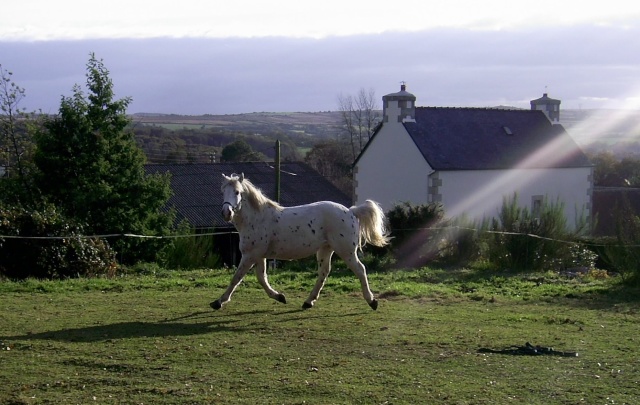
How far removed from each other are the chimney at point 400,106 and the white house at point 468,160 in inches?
1.7

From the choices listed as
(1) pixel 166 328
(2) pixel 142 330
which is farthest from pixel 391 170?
(2) pixel 142 330

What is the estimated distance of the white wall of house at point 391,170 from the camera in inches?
1485

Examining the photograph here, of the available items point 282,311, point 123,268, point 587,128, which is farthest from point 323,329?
point 587,128

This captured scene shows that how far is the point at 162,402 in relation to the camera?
657 centimetres

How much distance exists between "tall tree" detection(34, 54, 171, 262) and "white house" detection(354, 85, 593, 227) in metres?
14.0

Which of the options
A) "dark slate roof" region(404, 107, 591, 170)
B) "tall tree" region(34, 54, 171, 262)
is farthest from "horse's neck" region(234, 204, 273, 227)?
"dark slate roof" region(404, 107, 591, 170)

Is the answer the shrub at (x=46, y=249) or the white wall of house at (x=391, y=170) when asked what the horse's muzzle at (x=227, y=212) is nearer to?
the shrub at (x=46, y=249)

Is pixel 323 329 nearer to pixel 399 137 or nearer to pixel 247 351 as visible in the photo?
pixel 247 351

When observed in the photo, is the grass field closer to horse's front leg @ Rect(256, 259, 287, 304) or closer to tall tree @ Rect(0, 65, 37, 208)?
horse's front leg @ Rect(256, 259, 287, 304)

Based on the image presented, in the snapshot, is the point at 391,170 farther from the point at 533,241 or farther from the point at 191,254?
the point at 533,241

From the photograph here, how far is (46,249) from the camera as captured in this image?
15.3 m

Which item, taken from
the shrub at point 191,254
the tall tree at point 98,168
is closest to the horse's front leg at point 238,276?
the shrub at point 191,254

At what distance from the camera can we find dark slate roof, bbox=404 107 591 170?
37719 millimetres

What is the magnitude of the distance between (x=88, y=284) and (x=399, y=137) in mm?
26213
